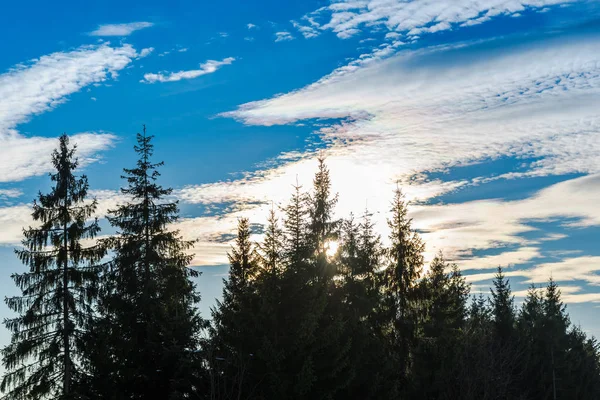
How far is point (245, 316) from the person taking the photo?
2750 centimetres

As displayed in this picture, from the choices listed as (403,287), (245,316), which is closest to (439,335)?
(403,287)

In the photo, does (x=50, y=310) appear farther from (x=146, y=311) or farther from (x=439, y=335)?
(x=439, y=335)

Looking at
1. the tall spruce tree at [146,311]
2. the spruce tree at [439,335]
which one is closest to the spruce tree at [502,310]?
the spruce tree at [439,335]

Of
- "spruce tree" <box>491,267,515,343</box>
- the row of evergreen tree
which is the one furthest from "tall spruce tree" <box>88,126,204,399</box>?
"spruce tree" <box>491,267,515,343</box>

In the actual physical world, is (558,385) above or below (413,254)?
below

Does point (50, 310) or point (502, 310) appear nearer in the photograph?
point (50, 310)

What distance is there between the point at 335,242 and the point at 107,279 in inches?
524

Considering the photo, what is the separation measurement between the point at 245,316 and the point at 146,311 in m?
6.64

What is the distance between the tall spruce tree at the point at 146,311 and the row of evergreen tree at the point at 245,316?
64 mm

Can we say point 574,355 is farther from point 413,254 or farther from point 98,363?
point 98,363

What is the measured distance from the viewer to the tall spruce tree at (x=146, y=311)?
27234 millimetres

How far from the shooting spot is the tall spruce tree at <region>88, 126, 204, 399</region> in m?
27.2

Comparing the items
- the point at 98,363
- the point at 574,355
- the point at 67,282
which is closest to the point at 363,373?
the point at 98,363

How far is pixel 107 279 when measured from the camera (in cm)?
3403
